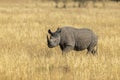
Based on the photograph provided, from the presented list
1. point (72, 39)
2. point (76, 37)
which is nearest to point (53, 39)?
point (72, 39)

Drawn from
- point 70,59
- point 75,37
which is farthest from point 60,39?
point 70,59

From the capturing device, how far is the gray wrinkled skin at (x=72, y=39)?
954cm

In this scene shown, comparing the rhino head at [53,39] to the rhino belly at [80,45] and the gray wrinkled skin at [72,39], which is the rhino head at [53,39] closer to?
the gray wrinkled skin at [72,39]

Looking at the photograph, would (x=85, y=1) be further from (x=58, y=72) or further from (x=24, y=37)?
(x=58, y=72)

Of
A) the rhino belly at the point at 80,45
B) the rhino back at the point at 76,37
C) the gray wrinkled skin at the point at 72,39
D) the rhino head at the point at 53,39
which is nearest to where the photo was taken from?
the rhino head at the point at 53,39

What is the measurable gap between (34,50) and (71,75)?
4474 millimetres

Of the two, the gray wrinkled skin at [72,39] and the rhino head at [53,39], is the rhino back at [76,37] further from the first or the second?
the rhino head at [53,39]

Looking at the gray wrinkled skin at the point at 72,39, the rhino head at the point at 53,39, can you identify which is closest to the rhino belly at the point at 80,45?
the gray wrinkled skin at the point at 72,39

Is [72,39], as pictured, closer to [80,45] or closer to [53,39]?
[80,45]

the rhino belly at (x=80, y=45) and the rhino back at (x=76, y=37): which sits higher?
the rhino back at (x=76, y=37)

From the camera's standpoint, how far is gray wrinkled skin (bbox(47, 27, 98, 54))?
9.54m

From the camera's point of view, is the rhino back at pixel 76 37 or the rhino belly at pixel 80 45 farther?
the rhino belly at pixel 80 45

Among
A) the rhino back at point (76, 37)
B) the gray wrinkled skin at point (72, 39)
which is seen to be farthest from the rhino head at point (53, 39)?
the rhino back at point (76, 37)

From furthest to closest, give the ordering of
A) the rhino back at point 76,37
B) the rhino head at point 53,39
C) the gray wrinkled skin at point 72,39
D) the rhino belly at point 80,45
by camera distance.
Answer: the rhino belly at point 80,45 → the rhino back at point 76,37 → the gray wrinkled skin at point 72,39 → the rhino head at point 53,39
